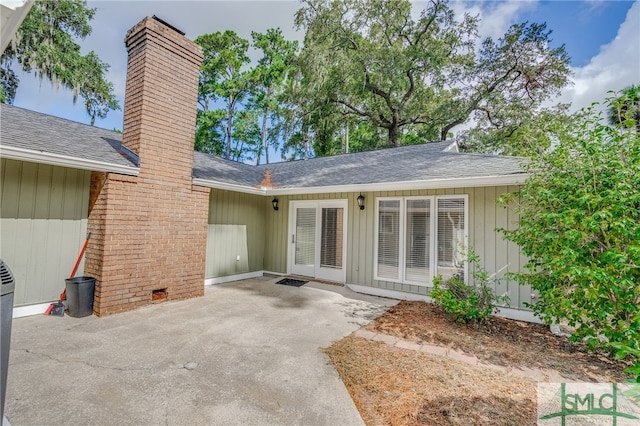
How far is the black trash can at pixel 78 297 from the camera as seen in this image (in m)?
4.27

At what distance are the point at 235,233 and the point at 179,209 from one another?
210 centimetres

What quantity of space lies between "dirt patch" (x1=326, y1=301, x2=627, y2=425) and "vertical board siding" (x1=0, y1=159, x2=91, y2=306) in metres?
4.45

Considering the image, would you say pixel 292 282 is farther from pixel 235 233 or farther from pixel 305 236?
pixel 235 233

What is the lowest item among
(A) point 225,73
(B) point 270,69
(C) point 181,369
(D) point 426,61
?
(C) point 181,369

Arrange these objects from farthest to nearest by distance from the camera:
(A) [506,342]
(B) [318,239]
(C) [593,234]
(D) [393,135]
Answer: (D) [393,135], (B) [318,239], (A) [506,342], (C) [593,234]

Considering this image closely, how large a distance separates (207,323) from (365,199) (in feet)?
13.5

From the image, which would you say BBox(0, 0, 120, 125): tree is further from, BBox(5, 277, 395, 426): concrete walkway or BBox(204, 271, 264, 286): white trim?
BBox(5, 277, 395, 426): concrete walkway

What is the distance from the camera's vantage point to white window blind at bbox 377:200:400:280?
6.19 meters

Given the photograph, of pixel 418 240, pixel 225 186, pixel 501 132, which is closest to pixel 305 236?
pixel 225 186

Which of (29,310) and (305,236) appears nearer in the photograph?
(29,310)

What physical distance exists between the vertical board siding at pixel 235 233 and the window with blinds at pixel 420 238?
3449 millimetres

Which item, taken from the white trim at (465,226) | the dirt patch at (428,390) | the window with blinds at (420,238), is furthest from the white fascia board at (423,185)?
the dirt patch at (428,390)

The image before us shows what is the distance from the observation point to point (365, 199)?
6.66 m

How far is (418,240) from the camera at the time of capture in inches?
234
